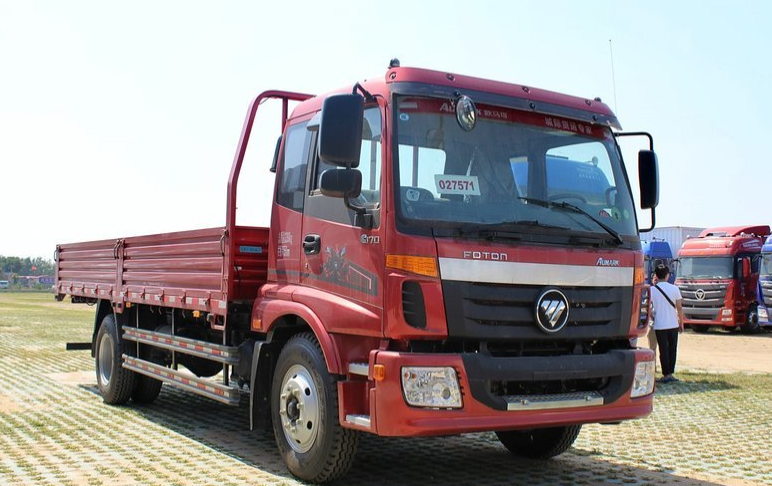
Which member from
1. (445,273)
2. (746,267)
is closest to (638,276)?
(445,273)

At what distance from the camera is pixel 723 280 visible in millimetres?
25828

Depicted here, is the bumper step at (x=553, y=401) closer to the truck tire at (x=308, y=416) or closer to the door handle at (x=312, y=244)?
the truck tire at (x=308, y=416)

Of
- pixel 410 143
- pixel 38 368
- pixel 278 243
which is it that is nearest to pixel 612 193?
pixel 410 143

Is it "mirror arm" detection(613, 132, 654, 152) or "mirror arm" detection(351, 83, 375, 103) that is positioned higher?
"mirror arm" detection(351, 83, 375, 103)

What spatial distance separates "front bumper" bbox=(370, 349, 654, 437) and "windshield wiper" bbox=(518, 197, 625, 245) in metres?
0.88

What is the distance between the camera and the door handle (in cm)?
612

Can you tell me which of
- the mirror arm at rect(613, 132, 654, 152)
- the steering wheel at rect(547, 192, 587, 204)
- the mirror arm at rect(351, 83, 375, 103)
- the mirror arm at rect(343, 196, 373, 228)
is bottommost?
the mirror arm at rect(343, 196, 373, 228)

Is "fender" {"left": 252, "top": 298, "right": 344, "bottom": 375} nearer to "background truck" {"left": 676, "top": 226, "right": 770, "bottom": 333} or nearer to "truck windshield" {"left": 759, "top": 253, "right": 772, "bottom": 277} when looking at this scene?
"background truck" {"left": 676, "top": 226, "right": 770, "bottom": 333}

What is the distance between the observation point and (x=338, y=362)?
5660 millimetres

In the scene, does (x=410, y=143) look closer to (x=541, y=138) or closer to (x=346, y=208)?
(x=346, y=208)

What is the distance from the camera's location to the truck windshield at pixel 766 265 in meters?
25.4

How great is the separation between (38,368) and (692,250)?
2037 centimetres

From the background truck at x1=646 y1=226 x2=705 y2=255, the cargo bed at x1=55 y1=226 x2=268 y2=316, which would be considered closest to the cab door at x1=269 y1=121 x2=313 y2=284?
the cargo bed at x1=55 y1=226 x2=268 y2=316

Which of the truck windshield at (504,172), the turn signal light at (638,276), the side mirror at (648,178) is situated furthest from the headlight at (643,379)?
the side mirror at (648,178)
